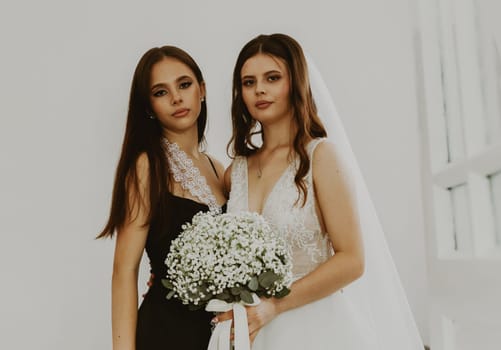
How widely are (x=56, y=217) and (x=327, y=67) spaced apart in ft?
6.14

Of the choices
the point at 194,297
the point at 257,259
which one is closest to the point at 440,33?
the point at 257,259

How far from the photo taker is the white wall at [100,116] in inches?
128

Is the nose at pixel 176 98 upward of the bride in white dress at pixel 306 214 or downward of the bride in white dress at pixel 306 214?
upward

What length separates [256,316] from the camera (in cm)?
173

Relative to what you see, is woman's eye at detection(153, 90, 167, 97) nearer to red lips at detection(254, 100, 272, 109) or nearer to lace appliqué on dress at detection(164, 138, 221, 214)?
lace appliqué on dress at detection(164, 138, 221, 214)

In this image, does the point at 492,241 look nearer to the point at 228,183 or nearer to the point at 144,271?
the point at 228,183

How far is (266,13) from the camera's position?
3.53 meters

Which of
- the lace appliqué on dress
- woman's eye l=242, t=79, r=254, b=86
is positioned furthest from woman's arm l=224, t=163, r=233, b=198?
woman's eye l=242, t=79, r=254, b=86

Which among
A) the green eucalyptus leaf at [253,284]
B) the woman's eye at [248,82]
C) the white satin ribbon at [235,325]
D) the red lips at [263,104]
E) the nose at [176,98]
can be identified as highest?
the woman's eye at [248,82]

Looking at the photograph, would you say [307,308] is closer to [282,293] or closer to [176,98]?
[282,293]

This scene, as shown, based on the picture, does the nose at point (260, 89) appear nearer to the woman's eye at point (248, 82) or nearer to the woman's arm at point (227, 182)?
the woman's eye at point (248, 82)

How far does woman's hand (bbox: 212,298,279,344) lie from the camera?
68.1 inches

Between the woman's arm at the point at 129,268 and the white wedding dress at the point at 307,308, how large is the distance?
404 millimetres

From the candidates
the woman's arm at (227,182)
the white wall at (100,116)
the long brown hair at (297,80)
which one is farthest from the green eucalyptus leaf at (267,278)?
the white wall at (100,116)
